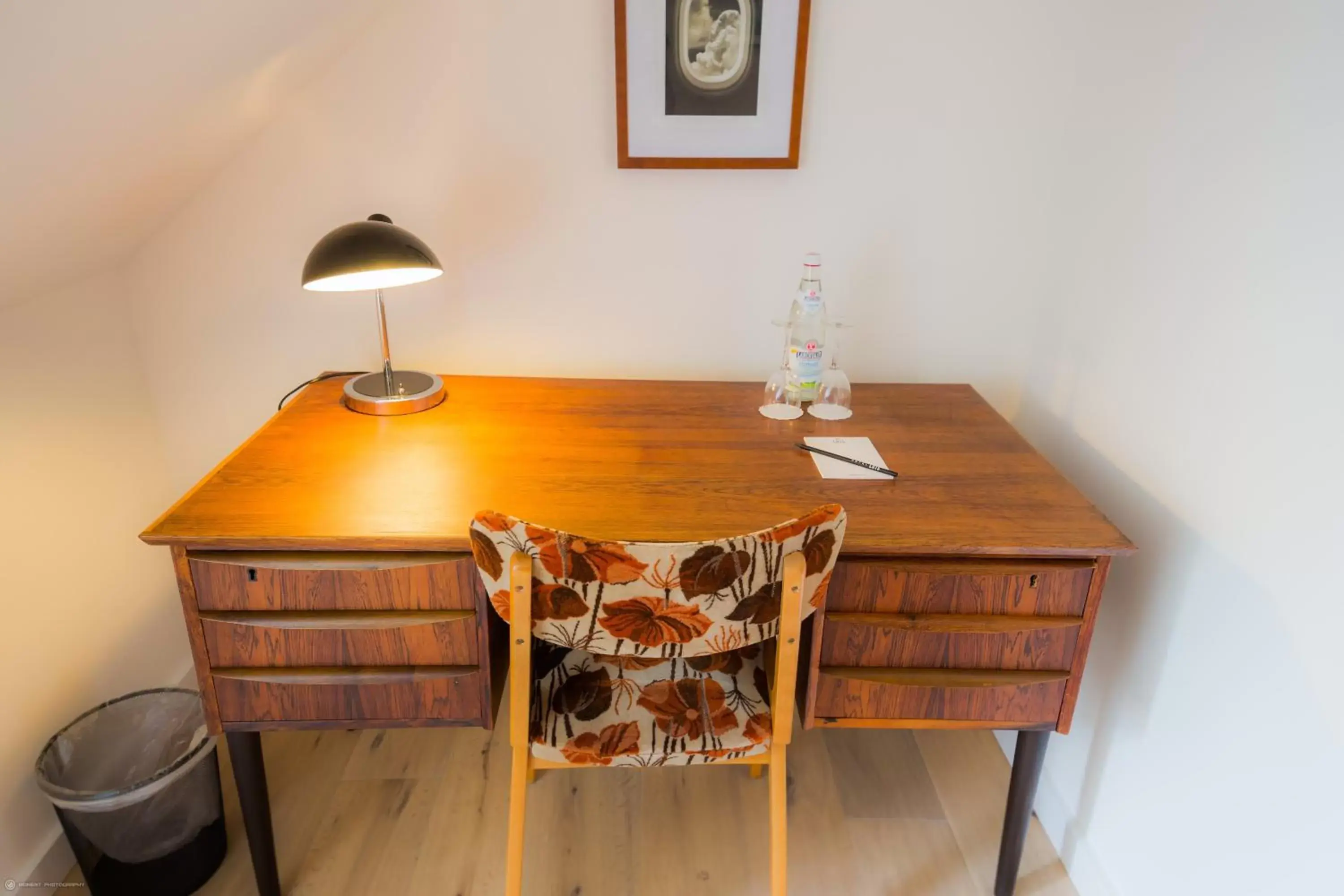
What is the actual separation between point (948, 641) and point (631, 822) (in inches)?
31.0

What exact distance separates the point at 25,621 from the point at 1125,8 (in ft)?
7.14

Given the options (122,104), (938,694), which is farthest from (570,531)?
(122,104)

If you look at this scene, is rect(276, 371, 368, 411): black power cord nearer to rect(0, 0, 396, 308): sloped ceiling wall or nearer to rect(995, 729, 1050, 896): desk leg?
rect(0, 0, 396, 308): sloped ceiling wall

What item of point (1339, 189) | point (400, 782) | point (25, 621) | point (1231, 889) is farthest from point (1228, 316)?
point (25, 621)

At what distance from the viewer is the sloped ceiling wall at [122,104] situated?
900mm

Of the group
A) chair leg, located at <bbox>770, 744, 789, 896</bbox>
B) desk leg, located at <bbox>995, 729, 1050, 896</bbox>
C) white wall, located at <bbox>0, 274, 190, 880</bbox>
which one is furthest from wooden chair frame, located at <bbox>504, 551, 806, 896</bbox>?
white wall, located at <bbox>0, 274, 190, 880</bbox>

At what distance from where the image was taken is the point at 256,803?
1.32m

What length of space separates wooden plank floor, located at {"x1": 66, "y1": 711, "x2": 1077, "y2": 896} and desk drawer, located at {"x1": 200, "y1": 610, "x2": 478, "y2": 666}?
A: 551mm

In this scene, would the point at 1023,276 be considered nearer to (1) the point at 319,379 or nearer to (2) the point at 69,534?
(1) the point at 319,379

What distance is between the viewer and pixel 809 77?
1.57 meters

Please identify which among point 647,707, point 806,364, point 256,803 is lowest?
point 256,803

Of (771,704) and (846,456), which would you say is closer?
(771,704)

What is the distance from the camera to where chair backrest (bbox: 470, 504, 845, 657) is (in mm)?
943

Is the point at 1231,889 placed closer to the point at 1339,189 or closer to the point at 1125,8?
the point at 1339,189
